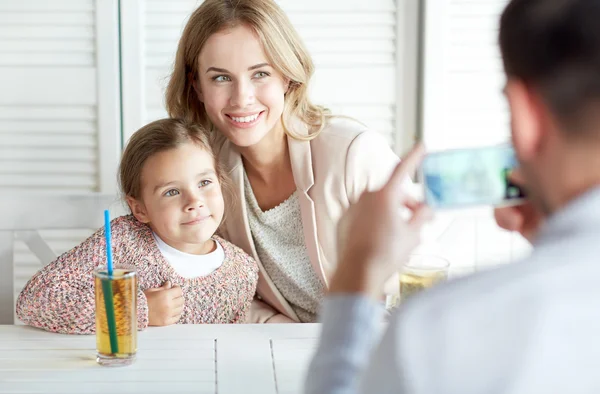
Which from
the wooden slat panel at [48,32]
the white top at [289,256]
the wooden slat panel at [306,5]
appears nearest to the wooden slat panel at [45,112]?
the wooden slat panel at [48,32]

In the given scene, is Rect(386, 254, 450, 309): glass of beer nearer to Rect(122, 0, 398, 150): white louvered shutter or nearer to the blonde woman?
the blonde woman

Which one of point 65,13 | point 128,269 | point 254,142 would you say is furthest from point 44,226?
point 65,13

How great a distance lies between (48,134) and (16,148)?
0.12 m

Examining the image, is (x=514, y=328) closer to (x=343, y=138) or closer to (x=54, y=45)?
(x=343, y=138)

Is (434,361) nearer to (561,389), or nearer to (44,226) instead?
(561,389)

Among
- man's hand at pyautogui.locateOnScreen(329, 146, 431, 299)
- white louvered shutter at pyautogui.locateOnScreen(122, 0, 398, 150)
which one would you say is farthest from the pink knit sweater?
white louvered shutter at pyautogui.locateOnScreen(122, 0, 398, 150)

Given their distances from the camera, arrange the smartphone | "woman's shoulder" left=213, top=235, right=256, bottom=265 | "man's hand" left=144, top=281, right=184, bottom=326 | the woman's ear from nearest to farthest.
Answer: the smartphone, "man's hand" left=144, top=281, right=184, bottom=326, "woman's shoulder" left=213, top=235, right=256, bottom=265, the woman's ear

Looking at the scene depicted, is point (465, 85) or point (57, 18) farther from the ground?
point (57, 18)

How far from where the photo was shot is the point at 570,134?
2.03ft

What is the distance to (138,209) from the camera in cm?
184

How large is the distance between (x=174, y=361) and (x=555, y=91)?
0.89m

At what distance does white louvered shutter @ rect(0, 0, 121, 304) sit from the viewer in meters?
2.65

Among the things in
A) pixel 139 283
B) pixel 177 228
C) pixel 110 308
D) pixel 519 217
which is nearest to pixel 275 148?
pixel 177 228

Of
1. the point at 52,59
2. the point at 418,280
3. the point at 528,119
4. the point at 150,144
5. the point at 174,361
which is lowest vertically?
the point at 174,361
